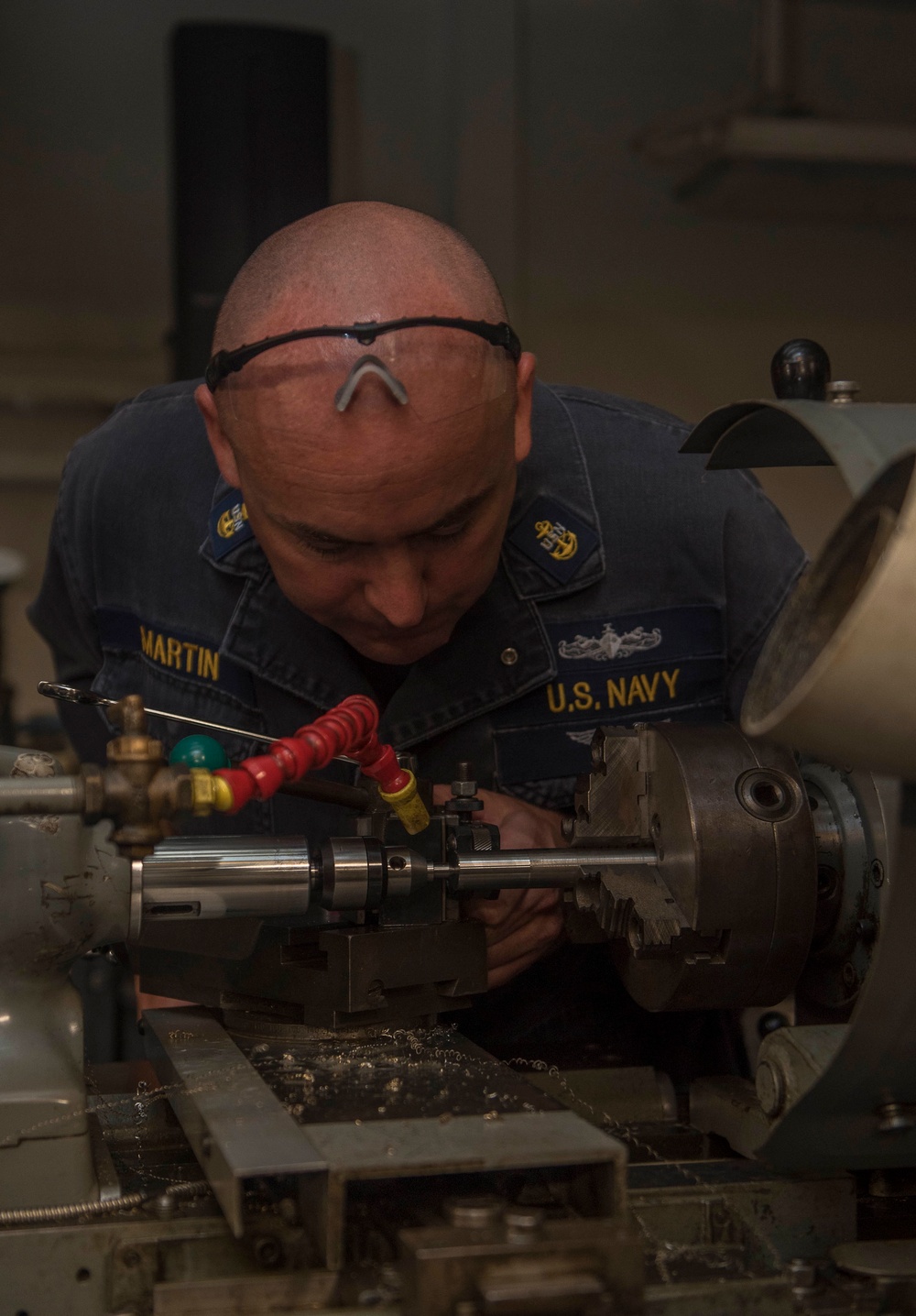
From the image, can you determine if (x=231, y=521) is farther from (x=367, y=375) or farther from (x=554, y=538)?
(x=367, y=375)

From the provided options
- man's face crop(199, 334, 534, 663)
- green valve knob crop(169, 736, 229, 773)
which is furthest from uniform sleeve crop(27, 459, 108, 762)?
green valve knob crop(169, 736, 229, 773)

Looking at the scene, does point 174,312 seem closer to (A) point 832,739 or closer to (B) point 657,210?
(B) point 657,210

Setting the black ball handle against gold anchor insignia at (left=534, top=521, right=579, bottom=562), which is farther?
gold anchor insignia at (left=534, top=521, right=579, bottom=562)

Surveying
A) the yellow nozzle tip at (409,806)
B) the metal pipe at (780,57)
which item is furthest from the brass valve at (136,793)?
the metal pipe at (780,57)

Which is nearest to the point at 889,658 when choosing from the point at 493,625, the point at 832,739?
the point at 832,739

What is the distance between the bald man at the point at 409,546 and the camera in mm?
1147

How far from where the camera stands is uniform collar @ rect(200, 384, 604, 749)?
1.48 m

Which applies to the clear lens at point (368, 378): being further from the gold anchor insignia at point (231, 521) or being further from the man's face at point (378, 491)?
the gold anchor insignia at point (231, 521)

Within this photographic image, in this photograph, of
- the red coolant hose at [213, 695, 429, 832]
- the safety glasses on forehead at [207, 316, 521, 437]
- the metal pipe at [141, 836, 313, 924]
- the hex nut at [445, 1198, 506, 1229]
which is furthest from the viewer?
the safety glasses on forehead at [207, 316, 521, 437]

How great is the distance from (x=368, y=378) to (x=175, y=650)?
612 millimetres

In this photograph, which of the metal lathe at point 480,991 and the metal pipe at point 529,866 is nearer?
the metal lathe at point 480,991

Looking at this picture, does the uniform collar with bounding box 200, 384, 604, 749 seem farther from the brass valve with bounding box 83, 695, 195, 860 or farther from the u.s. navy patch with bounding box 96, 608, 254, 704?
the brass valve with bounding box 83, 695, 195, 860

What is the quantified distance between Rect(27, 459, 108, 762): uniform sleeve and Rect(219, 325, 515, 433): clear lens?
66 cm

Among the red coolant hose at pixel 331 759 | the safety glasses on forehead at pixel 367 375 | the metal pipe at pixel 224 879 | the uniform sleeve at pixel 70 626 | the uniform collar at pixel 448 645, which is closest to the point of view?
the red coolant hose at pixel 331 759
